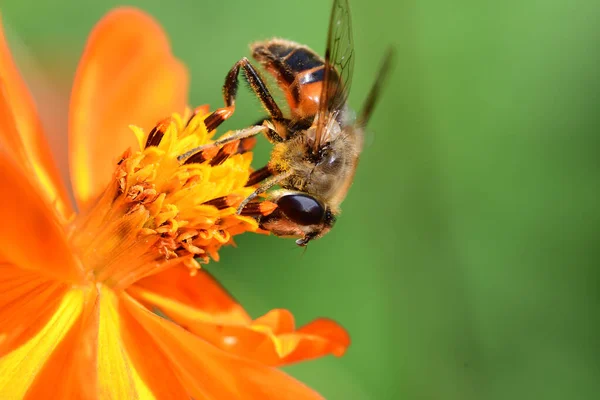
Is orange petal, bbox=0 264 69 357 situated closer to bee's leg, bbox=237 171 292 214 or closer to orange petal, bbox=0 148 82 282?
orange petal, bbox=0 148 82 282

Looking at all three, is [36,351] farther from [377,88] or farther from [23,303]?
[377,88]

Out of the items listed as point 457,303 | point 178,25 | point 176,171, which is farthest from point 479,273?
point 176,171

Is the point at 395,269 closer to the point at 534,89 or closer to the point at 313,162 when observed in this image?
the point at 534,89

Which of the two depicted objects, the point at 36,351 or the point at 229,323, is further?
the point at 229,323

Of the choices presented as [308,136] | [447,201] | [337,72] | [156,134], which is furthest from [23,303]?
[447,201]

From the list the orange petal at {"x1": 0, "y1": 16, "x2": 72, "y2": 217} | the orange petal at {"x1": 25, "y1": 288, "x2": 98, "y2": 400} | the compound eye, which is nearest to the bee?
the compound eye

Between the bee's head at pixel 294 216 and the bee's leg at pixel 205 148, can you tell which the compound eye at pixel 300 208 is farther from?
the bee's leg at pixel 205 148
